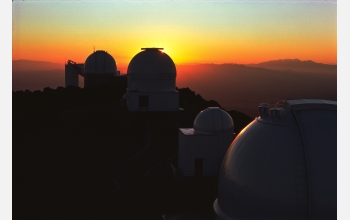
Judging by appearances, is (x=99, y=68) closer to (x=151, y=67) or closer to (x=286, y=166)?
(x=151, y=67)

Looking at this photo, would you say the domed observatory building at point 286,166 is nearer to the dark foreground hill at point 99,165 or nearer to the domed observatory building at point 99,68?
the dark foreground hill at point 99,165

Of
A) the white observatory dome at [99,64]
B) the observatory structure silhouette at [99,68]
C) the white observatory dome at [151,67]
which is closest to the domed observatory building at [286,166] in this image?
the white observatory dome at [151,67]

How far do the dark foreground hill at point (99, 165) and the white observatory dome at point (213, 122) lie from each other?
2.59 metres

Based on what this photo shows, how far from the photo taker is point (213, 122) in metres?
20.3

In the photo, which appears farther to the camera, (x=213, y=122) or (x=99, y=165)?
(x=99, y=165)

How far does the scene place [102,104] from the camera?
37781 mm

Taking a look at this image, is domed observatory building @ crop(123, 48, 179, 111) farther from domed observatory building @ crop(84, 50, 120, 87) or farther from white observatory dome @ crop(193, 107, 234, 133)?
domed observatory building @ crop(84, 50, 120, 87)

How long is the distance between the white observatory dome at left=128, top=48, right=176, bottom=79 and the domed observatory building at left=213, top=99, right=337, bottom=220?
23.8 metres

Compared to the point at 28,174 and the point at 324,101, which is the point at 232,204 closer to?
the point at 324,101

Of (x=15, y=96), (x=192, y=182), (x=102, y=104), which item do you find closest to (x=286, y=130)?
(x=192, y=182)

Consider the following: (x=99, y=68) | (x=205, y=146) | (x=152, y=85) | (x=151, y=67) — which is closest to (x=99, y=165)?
(x=205, y=146)

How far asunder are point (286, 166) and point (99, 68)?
42129 mm

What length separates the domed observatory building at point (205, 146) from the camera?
65.9 feet

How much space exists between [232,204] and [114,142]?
15443 millimetres
